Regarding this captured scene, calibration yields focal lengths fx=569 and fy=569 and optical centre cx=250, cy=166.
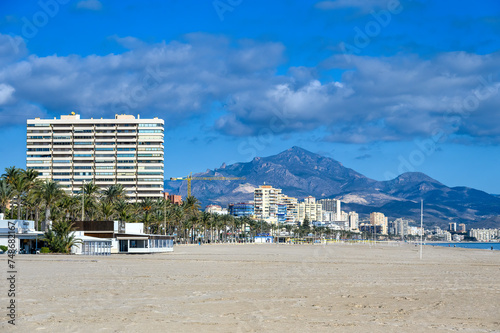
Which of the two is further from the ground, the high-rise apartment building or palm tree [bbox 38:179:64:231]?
the high-rise apartment building

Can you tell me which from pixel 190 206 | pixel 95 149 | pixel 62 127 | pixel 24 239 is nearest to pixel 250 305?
pixel 24 239

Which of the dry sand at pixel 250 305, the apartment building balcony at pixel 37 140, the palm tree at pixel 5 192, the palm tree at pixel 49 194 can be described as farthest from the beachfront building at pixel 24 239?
the apartment building balcony at pixel 37 140

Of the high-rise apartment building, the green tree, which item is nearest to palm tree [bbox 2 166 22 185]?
the green tree

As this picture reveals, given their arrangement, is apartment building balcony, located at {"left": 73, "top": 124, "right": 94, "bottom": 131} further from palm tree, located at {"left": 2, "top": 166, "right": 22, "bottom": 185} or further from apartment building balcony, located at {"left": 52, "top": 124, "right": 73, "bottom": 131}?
palm tree, located at {"left": 2, "top": 166, "right": 22, "bottom": 185}

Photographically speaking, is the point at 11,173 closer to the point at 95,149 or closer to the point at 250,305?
the point at 250,305

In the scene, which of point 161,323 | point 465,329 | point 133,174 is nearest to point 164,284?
point 161,323

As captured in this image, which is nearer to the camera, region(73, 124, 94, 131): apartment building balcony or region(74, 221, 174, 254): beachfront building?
region(74, 221, 174, 254): beachfront building

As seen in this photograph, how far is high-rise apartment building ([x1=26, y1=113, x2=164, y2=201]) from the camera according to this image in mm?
176500

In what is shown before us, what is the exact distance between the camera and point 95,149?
179 metres

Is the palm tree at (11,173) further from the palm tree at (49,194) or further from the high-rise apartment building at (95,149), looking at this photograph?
the high-rise apartment building at (95,149)

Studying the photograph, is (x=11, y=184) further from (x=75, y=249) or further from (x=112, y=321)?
(x=112, y=321)

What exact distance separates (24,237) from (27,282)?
116ft

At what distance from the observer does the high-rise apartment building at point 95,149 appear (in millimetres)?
176500

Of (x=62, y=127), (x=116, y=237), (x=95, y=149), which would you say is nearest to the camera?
(x=116, y=237)
